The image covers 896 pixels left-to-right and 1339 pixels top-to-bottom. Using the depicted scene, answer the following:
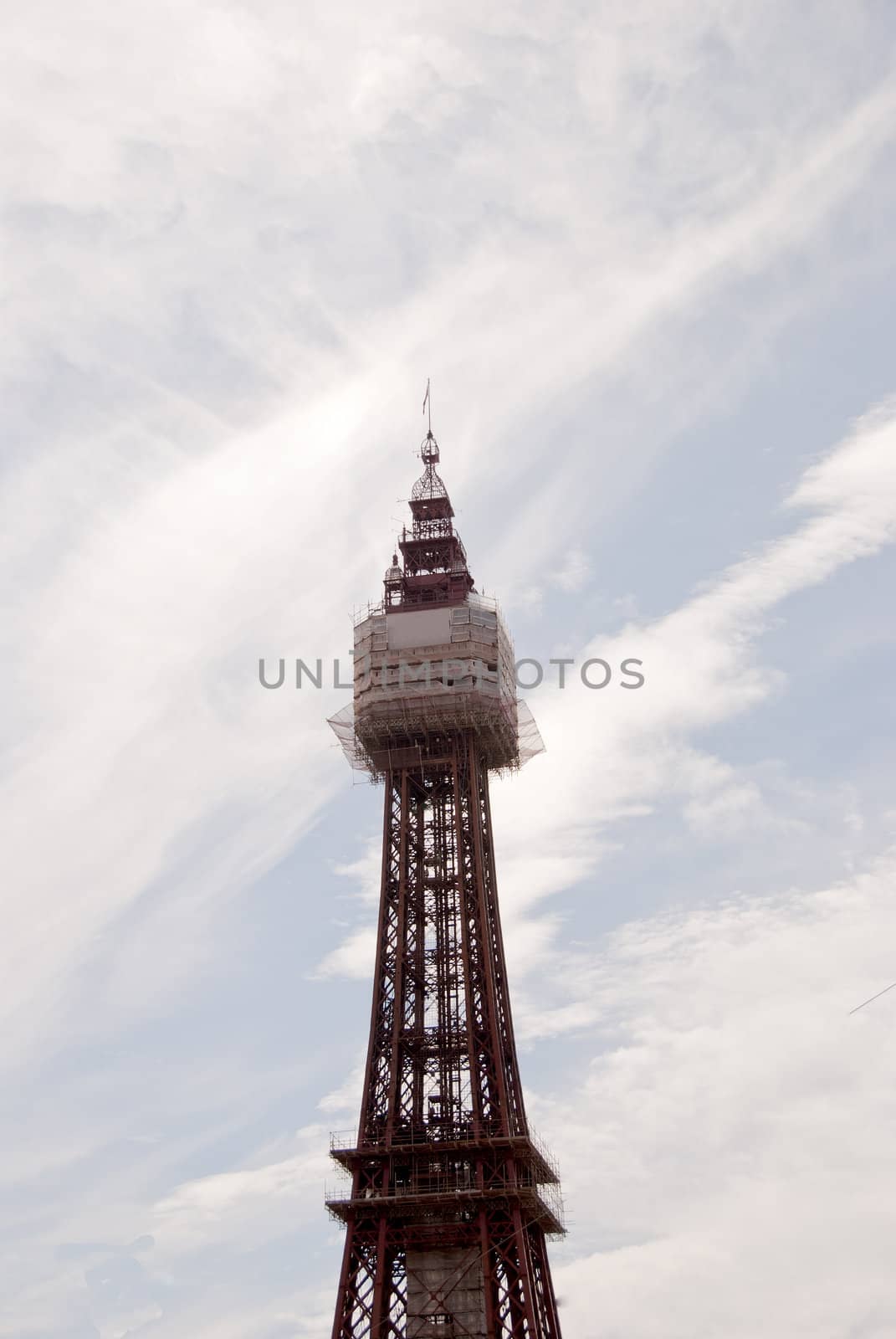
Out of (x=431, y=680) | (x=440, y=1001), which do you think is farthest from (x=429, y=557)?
(x=440, y=1001)

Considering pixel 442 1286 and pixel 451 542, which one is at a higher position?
pixel 451 542

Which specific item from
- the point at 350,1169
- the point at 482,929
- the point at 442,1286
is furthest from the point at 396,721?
the point at 442,1286

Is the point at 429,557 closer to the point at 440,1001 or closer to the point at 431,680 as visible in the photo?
the point at 431,680

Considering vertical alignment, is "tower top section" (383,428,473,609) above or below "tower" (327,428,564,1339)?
above

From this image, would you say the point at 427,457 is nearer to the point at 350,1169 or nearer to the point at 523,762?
the point at 523,762

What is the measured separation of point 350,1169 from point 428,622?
3863 cm

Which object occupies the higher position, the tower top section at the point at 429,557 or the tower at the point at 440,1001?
the tower top section at the point at 429,557

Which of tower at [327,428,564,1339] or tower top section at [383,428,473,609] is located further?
tower top section at [383,428,473,609]

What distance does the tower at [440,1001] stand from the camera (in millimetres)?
98000

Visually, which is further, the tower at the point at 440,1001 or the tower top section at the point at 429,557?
the tower top section at the point at 429,557

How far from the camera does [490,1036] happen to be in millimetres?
104062

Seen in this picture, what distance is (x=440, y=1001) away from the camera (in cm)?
10694

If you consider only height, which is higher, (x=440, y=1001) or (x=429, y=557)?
(x=429, y=557)

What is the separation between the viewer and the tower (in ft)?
322
